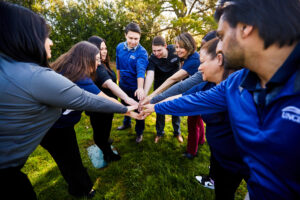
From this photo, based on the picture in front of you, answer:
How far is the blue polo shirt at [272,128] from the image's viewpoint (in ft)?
2.59

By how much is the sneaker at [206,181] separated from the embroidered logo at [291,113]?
229 centimetres

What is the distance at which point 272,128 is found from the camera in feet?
2.82

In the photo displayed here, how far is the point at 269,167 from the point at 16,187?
2.10m

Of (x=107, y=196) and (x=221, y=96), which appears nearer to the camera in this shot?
(x=221, y=96)

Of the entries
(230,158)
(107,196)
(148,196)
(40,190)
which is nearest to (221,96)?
(230,158)

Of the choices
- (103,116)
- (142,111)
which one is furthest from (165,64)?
(103,116)

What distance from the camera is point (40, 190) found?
2494 mm

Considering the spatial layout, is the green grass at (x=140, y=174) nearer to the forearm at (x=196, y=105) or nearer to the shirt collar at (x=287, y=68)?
the forearm at (x=196, y=105)

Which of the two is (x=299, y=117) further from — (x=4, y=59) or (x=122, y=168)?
(x=122, y=168)

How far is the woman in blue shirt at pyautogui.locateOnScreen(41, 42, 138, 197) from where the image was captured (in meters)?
1.81

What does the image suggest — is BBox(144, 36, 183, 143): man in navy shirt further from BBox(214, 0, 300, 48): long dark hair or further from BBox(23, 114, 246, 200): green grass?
BBox(214, 0, 300, 48): long dark hair

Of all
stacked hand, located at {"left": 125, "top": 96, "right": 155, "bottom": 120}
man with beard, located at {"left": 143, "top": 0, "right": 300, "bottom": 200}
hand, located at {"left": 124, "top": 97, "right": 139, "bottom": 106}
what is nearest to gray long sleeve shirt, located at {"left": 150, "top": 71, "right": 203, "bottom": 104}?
stacked hand, located at {"left": 125, "top": 96, "right": 155, "bottom": 120}

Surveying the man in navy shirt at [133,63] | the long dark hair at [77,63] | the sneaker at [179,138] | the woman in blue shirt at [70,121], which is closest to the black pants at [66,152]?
the woman in blue shirt at [70,121]

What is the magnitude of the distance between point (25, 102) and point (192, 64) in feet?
8.64
